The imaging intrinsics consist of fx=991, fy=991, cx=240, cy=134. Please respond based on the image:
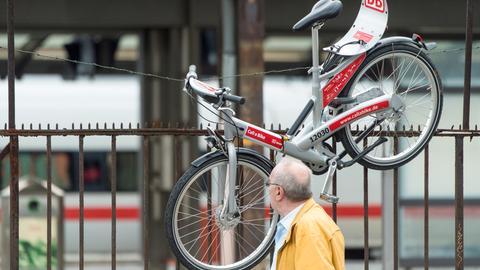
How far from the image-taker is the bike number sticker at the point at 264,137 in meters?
5.09

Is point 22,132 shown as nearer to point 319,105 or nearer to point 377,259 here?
point 319,105

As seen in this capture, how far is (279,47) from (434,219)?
248 centimetres

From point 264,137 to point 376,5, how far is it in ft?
3.16

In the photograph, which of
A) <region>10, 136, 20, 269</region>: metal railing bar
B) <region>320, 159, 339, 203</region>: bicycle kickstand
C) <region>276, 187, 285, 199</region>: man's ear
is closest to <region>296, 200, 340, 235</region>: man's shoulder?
<region>276, 187, 285, 199</region>: man's ear

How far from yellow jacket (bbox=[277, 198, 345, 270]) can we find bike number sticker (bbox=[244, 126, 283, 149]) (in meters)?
0.97

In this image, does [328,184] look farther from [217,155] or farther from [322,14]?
[322,14]

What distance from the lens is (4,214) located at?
9.89 metres

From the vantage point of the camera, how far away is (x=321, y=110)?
5203 millimetres

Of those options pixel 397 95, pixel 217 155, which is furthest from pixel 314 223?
pixel 397 95

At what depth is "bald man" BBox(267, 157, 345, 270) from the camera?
398 centimetres

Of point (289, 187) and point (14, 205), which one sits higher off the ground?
point (289, 187)

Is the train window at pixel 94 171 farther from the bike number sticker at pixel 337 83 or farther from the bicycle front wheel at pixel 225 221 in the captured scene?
the bike number sticker at pixel 337 83

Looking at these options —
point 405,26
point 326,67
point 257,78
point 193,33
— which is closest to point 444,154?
point 405,26

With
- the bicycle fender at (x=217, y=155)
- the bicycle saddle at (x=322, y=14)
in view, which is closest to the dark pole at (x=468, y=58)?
the bicycle saddle at (x=322, y=14)
